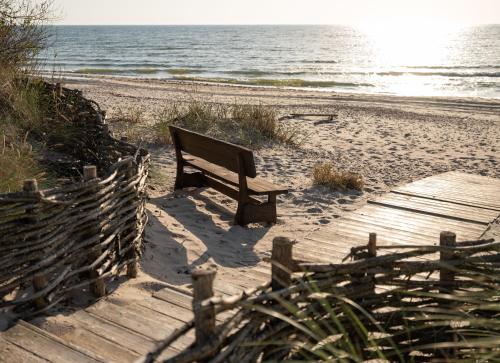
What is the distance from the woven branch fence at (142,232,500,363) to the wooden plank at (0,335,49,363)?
2.26 feet

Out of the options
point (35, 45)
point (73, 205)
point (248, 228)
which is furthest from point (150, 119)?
point (73, 205)

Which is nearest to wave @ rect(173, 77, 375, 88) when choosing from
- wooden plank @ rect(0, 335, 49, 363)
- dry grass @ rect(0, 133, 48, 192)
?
dry grass @ rect(0, 133, 48, 192)

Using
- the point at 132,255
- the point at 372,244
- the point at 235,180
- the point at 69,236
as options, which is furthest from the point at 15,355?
the point at 235,180

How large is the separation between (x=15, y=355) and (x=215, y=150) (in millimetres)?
3732

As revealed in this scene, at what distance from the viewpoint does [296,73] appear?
1432 inches

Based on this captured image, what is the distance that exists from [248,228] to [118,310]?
2.61m

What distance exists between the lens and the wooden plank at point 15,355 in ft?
9.64

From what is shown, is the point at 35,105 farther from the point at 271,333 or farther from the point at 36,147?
the point at 271,333


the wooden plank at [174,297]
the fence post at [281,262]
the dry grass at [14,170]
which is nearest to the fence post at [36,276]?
the wooden plank at [174,297]

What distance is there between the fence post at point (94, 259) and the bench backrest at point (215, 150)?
218 centimetres

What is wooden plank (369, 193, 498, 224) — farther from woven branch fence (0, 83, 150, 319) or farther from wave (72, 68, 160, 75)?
wave (72, 68, 160, 75)

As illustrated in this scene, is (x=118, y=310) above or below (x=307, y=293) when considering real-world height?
below

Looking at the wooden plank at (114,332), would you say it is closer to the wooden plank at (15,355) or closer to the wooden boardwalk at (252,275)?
the wooden boardwalk at (252,275)

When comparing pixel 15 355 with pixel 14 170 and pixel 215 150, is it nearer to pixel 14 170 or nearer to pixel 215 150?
pixel 14 170
